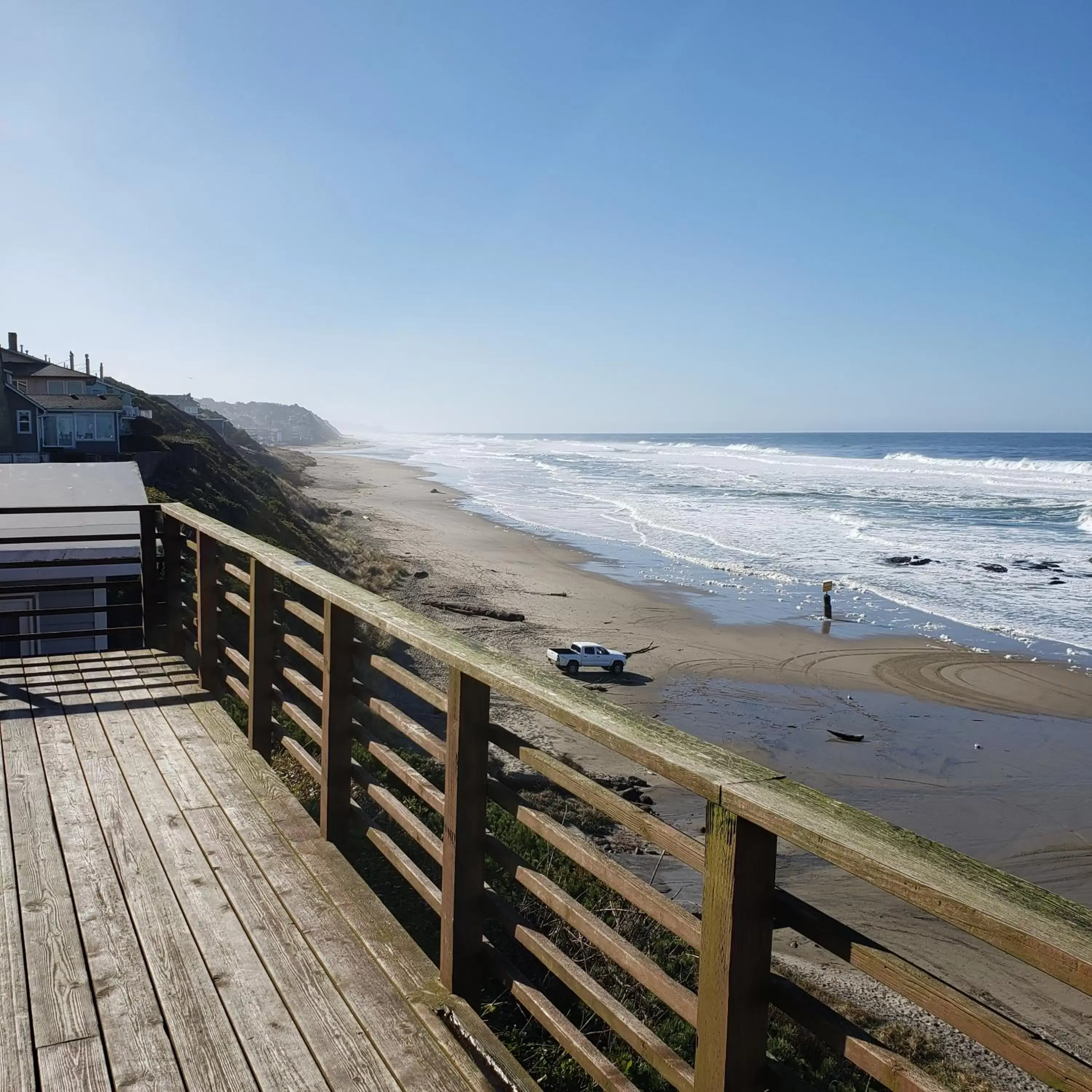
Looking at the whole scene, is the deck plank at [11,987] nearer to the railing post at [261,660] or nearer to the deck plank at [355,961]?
the deck plank at [355,961]

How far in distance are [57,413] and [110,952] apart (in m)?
37.0

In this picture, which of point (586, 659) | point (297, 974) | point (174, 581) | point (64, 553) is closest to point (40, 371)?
point (586, 659)

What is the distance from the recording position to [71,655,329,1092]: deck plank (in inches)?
94.2

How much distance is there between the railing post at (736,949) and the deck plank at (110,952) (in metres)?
1.38

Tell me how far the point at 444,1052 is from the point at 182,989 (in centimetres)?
80

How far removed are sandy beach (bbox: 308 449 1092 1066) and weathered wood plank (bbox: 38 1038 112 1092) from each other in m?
6.08

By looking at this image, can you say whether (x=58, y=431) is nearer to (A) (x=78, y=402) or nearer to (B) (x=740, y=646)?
(A) (x=78, y=402)

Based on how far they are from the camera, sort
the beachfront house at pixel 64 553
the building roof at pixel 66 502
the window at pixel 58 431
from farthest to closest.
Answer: the window at pixel 58 431 → the building roof at pixel 66 502 → the beachfront house at pixel 64 553

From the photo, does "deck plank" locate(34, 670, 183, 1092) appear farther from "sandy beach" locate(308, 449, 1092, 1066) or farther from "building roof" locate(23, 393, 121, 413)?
"building roof" locate(23, 393, 121, 413)

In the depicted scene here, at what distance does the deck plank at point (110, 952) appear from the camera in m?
2.37

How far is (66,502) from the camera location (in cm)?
684

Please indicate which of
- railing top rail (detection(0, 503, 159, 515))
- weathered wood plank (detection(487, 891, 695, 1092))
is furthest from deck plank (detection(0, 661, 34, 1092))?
railing top rail (detection(0, 503, 159, 515))

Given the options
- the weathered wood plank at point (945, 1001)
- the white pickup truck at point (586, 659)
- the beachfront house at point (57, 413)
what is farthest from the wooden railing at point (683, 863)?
the beachfront house at point (57, 413)

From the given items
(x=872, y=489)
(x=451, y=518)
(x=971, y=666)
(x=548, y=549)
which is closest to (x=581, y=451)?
(x=872, y=489)
